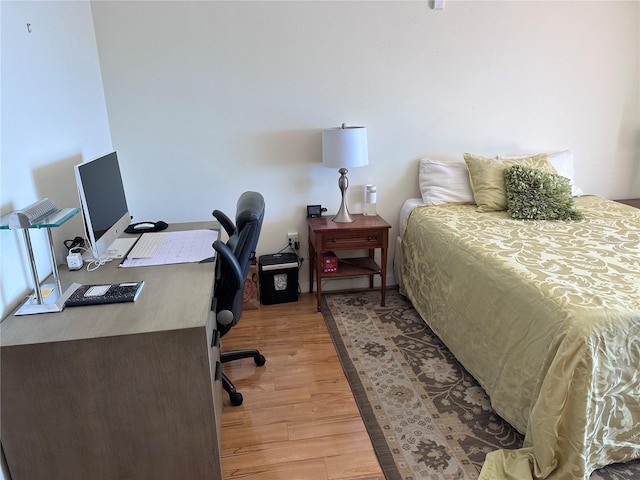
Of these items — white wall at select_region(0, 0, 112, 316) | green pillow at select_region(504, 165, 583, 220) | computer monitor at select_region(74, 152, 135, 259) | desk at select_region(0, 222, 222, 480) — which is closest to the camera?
desk at select_region(0, 222, 222, 480)

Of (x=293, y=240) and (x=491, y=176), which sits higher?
(x=491, y=176)

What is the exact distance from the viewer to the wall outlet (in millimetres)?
3246

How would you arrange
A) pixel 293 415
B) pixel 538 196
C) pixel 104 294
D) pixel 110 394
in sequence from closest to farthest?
pixel 110 394 → pixel 104 294 → pixel 293 415 → pixel 538 196

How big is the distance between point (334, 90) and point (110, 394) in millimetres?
2373

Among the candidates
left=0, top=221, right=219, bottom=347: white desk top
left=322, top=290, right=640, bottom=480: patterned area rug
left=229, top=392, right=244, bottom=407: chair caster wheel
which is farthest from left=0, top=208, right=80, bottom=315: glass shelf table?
left=322, top=290, right=640, bottom=480: patterned area rug

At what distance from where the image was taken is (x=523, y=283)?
188 cm

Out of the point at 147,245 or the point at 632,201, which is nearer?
the point at 147,245

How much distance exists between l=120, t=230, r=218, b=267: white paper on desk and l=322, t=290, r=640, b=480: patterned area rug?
3.26 ft

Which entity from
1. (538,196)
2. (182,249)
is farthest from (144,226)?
(538,196)

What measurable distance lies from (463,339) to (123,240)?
189 cm

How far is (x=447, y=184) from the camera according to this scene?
314cm

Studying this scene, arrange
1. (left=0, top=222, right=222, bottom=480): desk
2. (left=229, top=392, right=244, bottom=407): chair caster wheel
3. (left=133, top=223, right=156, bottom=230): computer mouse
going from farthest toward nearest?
(left=133, top=223, right=156, bottom=230): computer mouse
(left=229, top=392, right=244, bottom=407): chair caster wheel
(left=0, top=222, right=222, bottom=480): desk

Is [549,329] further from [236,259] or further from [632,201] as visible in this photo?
[632,201]

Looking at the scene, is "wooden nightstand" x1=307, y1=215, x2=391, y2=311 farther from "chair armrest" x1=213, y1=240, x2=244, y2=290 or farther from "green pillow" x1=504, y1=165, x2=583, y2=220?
"chair armrest" x1=213, y1=240, x2=244, y2=290
